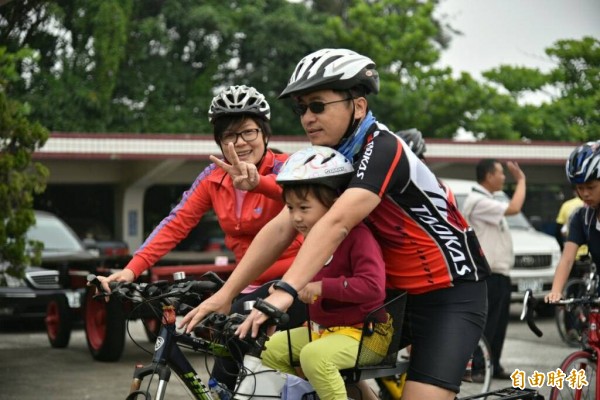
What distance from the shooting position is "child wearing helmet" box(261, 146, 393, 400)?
Result: 4.20 metres

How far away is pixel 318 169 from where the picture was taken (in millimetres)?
4184

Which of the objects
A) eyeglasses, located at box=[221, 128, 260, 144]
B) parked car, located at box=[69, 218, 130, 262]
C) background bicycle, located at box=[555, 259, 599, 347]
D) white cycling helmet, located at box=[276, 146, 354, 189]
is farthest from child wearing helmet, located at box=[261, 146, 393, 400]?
parked car, located at box=[69, 218, 130, 262]

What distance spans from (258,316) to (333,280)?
20.7 inches

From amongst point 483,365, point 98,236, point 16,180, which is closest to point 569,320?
point 483,365

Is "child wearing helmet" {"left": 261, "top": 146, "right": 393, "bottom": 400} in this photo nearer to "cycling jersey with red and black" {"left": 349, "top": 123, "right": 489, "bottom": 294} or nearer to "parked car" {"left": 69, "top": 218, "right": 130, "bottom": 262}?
"cycling jersey with red and black" {"left": 349, "top": 123, "right": 489, "bottom": 294}

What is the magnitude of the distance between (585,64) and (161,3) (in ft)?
94.3

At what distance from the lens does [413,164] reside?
4.25 meters

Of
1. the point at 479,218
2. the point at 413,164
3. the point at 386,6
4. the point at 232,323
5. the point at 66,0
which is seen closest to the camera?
the point at 232,323

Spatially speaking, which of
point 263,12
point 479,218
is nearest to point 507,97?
point 263,12

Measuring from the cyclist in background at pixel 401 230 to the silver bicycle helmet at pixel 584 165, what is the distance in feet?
6.44

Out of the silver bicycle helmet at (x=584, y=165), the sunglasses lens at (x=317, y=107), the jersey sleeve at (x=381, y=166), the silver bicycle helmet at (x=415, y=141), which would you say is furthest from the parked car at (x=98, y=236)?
the jersey sleeve at (x=381, y=166)

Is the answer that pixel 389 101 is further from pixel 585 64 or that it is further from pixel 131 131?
pixel 585 64

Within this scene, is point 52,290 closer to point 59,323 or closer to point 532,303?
point 59,323

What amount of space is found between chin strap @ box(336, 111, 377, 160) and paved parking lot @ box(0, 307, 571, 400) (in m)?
3.89
